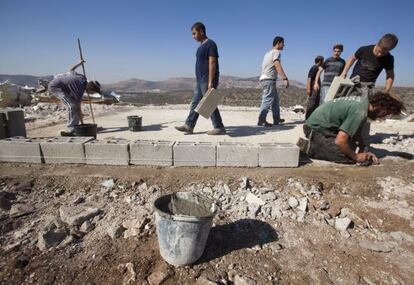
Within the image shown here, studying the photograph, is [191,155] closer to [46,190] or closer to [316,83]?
[46,190]

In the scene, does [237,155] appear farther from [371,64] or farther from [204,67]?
[371,64]

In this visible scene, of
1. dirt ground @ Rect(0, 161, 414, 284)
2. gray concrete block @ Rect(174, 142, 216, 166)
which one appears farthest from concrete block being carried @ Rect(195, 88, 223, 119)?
dirt ground @ Rect(0, 161, 414, 284)

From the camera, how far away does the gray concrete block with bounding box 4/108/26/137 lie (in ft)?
14.7

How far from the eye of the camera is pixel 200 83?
4.80 metres

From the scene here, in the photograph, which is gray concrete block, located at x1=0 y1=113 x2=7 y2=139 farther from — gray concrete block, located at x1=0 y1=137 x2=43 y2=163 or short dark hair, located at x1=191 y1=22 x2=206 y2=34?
short dark hair, located at x1=191 y1=22 x2=206 y2=34

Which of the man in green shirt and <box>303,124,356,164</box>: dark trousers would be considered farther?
<box>303,124,356,164</box>: dark trousers

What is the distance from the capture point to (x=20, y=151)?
381 cm

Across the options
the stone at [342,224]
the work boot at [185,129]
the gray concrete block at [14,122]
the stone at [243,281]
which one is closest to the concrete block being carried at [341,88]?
the stone at [342,224]

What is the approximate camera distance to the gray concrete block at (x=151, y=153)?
3668mm

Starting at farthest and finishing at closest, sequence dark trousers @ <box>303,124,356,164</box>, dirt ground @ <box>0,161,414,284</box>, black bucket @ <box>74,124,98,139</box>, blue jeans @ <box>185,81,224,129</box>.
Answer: blue jeans @ <box>185,81,224,129</box> → black bucket @ <box>74,124,98,139</box> → dark trousers @ <box>303,124,356,164</box> → dirt ground @ <box>0,161,414,284</box>

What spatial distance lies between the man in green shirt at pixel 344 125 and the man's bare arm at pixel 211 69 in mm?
1748

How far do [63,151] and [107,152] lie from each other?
0.64 metres

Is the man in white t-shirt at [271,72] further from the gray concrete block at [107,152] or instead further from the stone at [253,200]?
the gray concrete block at [107,152]

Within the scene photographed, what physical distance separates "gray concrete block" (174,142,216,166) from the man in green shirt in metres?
1.45
